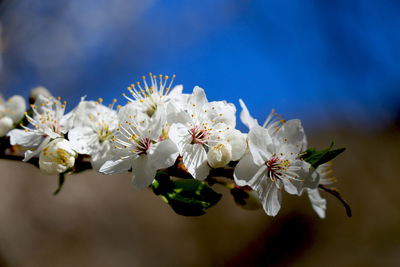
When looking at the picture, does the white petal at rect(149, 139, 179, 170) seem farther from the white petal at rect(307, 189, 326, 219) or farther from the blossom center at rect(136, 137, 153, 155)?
the white petal at rect(307, 189, 326, 219)

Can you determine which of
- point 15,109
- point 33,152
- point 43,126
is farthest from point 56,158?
point 15,109

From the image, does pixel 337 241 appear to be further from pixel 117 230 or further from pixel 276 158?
pixel 276 158

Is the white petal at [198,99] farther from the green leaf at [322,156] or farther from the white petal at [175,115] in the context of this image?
the green leaf at [322,156]

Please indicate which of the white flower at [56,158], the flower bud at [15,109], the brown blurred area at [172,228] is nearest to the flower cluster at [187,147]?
the white flower at [56,158]

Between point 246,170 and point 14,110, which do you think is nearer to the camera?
point 246,170

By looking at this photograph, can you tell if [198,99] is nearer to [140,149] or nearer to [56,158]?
[140,149]

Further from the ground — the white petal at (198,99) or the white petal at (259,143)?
the white petal at (198,99)
